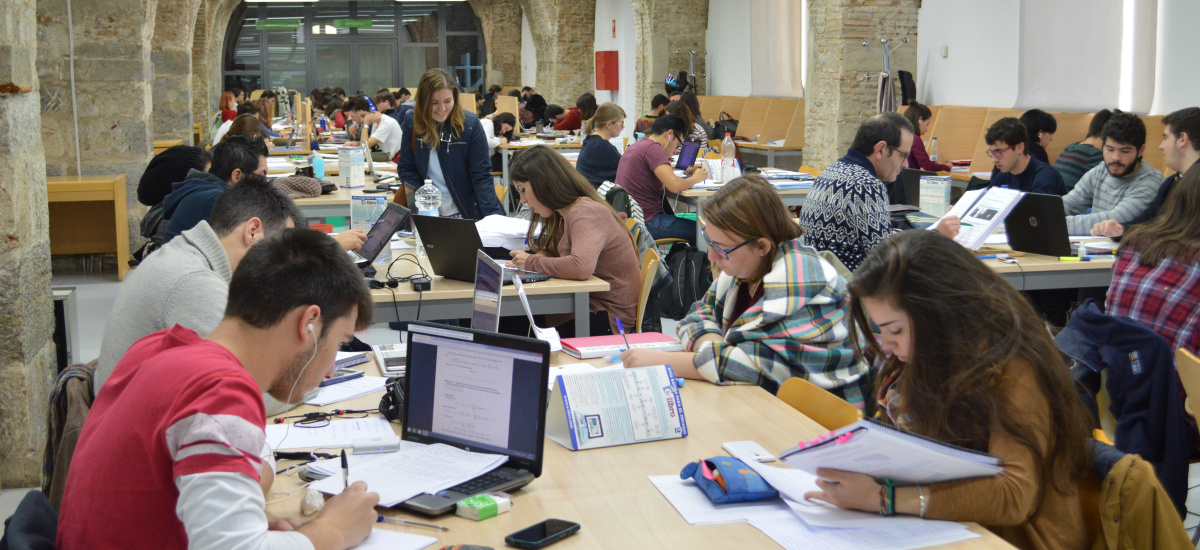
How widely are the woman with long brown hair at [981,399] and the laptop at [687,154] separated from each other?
5779 mm

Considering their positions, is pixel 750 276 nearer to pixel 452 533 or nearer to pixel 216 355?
pixel 452 533

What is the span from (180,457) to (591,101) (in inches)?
458

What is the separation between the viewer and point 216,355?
1.54 m

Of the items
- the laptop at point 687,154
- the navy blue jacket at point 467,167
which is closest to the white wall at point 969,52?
the laptop at point 687,154

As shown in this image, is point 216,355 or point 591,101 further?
point 591,101

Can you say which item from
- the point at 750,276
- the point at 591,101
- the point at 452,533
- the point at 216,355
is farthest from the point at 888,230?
the point at 591,101

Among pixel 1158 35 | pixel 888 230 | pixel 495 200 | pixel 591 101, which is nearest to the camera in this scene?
pixel 888 230

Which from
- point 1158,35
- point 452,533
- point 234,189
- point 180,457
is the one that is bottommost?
point 452,533

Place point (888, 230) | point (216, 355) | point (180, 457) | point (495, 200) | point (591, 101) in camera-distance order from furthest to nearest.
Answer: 1. point (591, 101)
2. point (495, 200)
3. point (888, 230)
4. point (216, 355)
5. point (180, 457)

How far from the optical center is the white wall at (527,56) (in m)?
23.9

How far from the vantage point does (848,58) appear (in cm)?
1002

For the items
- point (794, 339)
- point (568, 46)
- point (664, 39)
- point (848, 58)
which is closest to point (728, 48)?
point (664, 39)

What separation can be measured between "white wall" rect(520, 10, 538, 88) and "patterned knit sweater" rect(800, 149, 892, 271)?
1980 cm

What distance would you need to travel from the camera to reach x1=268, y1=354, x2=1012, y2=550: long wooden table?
1775mm
